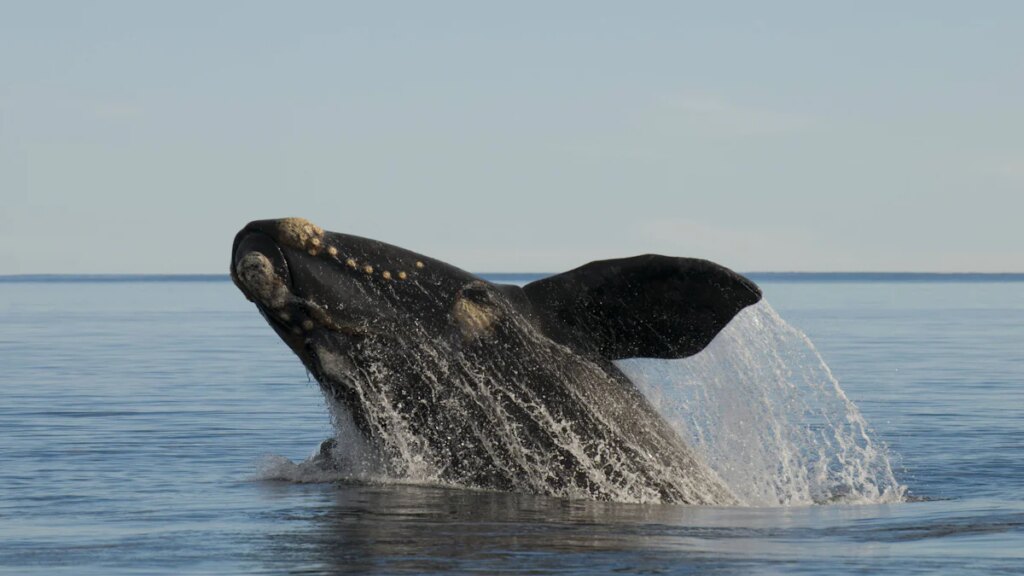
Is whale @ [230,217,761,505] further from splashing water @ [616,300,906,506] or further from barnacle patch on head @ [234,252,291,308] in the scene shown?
splashing water @ [616,300,906,506]

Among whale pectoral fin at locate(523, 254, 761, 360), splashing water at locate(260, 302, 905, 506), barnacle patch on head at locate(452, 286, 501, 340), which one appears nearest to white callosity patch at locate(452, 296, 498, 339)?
barnacle patch on head at locate(452, 286, 501, 340)

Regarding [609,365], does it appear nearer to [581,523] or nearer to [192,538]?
[581,523]

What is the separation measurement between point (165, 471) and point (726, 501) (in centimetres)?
556

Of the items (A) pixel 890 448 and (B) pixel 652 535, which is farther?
(A) pixel 890 448

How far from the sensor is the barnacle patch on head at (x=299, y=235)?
12641 mm

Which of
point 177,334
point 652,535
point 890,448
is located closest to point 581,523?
point 652,535

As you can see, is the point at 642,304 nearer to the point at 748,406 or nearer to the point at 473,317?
the point at 473,317

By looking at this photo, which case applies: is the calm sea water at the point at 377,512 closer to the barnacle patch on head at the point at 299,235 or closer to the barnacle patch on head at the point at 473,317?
the barnacle patch on head at the point at 473,317

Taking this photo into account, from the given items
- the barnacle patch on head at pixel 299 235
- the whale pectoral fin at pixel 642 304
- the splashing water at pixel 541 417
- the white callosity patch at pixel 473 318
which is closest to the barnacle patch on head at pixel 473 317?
the white callosity patch at pixel 473 318

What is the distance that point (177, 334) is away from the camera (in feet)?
177

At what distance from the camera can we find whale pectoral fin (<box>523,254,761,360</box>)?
11969 millimetres

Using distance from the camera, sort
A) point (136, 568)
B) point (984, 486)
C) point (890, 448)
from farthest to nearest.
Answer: point (890, 448)
point (984, 486)
point (136, 568)

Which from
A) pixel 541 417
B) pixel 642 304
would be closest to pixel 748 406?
pixel 541 417

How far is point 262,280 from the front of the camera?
1241cm
